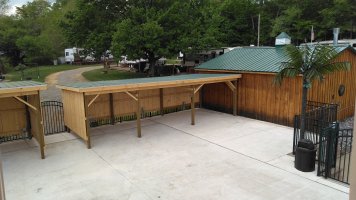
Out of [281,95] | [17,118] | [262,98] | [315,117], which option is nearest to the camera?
[315,117]

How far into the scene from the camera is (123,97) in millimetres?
14172

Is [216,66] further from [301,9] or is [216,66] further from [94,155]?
[301,9]

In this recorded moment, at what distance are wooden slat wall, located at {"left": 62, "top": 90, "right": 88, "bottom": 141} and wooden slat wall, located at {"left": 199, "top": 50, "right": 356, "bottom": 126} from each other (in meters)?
8.25

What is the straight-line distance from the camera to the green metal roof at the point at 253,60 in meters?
14.0

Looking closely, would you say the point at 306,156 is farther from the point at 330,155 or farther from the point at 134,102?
the point at 134,102

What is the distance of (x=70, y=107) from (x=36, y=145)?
2001mm

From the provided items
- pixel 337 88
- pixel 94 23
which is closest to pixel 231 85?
pixel 337 88

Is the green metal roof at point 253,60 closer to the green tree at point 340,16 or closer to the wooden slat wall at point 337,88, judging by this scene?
the wooden slat wall at point 337,88

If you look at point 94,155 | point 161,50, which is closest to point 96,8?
point 161,50

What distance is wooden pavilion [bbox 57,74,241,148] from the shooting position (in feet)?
36.1

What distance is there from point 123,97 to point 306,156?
28.7 ft

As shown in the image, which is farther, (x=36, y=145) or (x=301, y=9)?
(x=301, y=9)

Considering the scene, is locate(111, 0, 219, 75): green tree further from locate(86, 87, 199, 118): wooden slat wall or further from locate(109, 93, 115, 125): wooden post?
locate(109, 93, 115, 125): wooden post

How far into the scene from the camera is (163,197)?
285 inches
